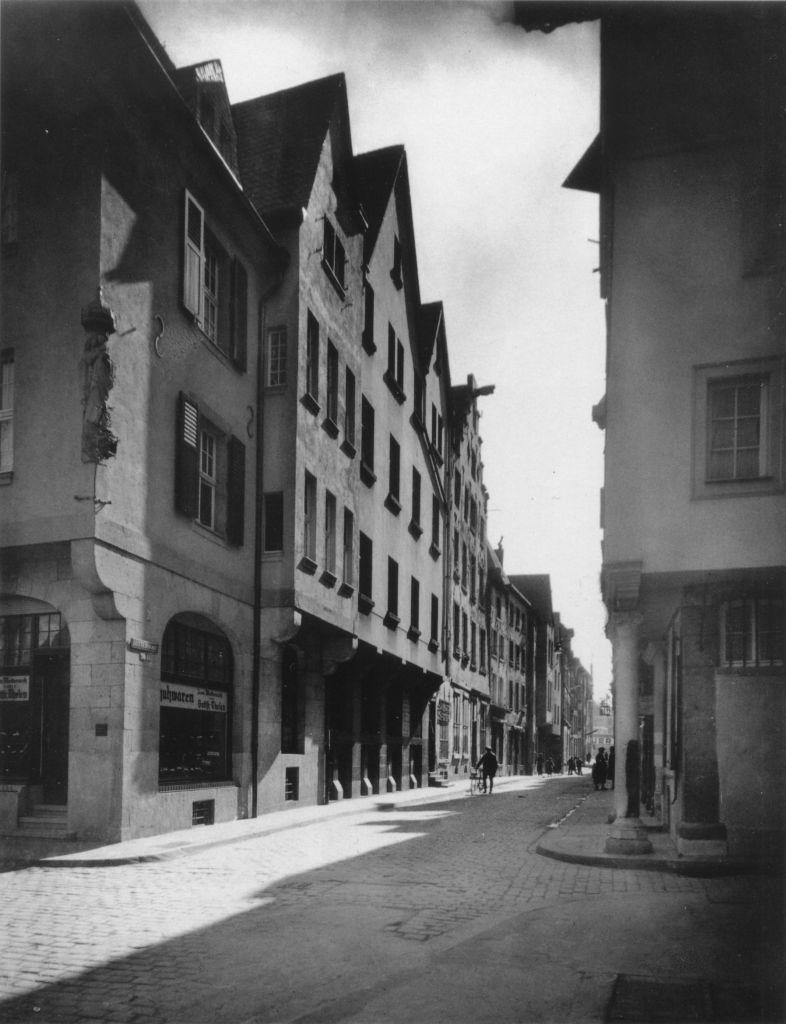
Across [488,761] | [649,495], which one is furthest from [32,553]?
[488,761]

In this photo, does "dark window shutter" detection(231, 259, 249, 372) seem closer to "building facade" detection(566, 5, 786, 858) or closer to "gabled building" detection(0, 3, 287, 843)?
"gabled building" detection(0, 3, 287, 843)

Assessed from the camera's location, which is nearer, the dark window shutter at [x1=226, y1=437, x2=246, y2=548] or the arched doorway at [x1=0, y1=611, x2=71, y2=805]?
the arched doorway at [x1=0, y1=611, x2=71, y2=805]

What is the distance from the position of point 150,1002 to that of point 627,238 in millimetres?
11024

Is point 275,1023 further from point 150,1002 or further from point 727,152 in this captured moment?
point 727,152

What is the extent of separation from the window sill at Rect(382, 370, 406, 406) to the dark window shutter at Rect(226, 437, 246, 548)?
10439 mm

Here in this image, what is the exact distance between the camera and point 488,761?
101 ft

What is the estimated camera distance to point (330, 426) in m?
22.8

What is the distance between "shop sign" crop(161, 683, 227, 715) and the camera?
1588 centimetres

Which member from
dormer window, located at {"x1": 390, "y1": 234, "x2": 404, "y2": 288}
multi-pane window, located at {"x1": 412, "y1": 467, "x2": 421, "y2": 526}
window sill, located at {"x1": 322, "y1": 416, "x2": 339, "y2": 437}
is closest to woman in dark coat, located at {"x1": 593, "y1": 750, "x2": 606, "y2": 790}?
multi-pane window, located at {"x1": 412, "y1": 467, "x2": 421, "y2": 526}

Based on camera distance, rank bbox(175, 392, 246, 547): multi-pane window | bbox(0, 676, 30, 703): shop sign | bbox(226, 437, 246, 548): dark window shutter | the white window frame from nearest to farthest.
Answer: the white window frame, bbox(0, 676, 30, 703): shop sign, bbox(175, 392, 246, 547): multi-pane window, bbox(226, 437, 246, 548): dark window shutter

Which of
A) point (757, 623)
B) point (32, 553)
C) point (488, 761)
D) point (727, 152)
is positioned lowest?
point (488, 761)

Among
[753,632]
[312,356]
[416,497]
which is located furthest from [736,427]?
[416,497]

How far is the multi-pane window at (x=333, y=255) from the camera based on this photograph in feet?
75.9

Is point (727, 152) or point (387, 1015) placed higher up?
point (727, 152)
